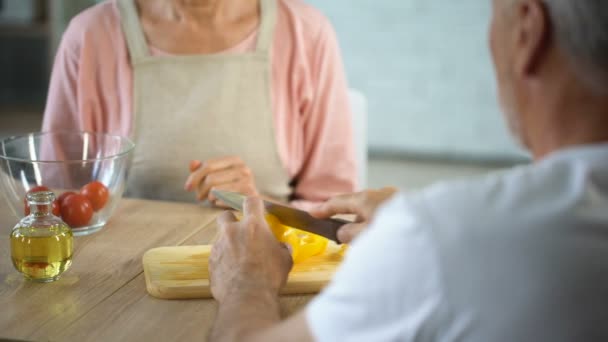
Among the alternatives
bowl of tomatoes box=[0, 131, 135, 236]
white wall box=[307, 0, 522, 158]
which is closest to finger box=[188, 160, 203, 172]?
bowl of tomatoes box=[0, 131, 135, 236]

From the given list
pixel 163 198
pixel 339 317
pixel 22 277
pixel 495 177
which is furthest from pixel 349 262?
pixel 163 198

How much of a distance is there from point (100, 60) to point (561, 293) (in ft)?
4.35

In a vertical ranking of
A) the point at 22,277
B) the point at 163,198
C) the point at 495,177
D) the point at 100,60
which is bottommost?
the point at 163,198

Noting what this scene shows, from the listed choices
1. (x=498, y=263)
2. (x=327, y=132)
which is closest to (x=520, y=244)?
(x=498, y=263)

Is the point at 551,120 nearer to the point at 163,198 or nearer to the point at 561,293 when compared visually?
the point at 561,293

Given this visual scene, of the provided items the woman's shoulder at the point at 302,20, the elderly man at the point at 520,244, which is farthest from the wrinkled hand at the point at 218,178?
the elderly man at the point at 520,244

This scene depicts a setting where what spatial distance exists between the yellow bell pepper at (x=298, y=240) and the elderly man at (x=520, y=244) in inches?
16.8

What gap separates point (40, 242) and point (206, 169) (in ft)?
1.61

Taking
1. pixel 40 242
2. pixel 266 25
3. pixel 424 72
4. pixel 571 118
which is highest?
pixel 571 118

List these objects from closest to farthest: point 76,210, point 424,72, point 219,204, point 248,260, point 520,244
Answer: point 520,244 < point 248,260 < point 76,210 < point 219,204 < point 424,72

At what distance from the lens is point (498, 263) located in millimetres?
670

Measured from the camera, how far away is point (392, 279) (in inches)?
26.9

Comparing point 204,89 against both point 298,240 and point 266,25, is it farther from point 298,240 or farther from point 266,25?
point 298,240

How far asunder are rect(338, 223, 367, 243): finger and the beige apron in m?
0.68
